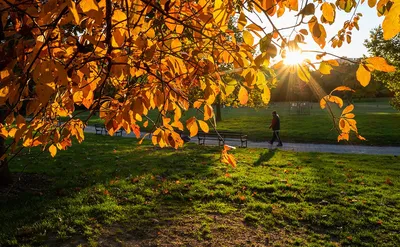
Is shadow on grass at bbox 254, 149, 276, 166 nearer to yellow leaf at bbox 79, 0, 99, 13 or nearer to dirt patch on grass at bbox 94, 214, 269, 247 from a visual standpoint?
dirt patch on grass at bbox 94, 214, 269, 247

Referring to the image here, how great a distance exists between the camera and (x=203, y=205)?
5.97 meters

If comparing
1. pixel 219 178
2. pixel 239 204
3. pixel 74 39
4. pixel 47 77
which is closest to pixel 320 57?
pixel 47 77

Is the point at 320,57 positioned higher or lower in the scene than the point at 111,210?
higher

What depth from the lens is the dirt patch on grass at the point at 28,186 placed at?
21.2ft

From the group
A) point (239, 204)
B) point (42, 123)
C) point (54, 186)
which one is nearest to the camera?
point (42, 123)

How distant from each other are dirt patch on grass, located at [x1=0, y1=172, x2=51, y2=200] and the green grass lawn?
43 millimetres

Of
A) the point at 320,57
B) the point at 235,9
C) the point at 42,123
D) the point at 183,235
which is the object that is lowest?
→ the point at 183,235

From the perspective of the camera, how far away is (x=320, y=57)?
1654 mm

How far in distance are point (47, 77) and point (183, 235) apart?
4010 mm

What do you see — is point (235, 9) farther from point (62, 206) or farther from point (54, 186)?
point (54, 186)

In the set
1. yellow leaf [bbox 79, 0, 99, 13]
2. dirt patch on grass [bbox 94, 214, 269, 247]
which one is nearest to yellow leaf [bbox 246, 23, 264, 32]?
yellow leaf [bbox 79, 0, 99, 13]

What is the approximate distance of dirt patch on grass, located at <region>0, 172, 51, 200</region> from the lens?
21.2 ft

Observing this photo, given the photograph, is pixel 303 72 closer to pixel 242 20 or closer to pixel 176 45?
pixel 242 20

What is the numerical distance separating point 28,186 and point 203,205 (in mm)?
3996
